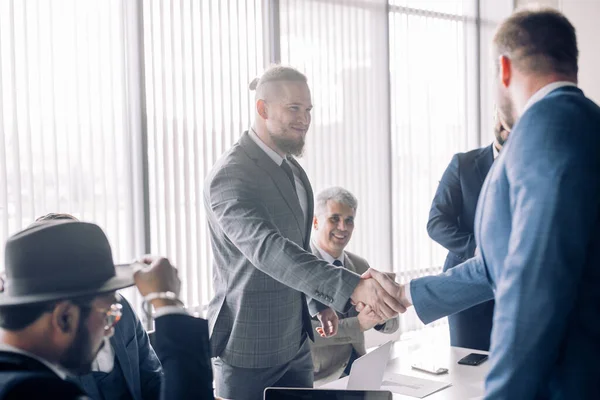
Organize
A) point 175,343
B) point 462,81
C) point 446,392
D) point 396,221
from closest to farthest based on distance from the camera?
point 175,343 < point 446,392 < point 396,221 < point 462,81

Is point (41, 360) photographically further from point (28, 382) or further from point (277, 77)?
point (277, 77)

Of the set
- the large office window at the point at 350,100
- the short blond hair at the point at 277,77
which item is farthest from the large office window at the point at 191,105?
the short blond hair at the point at 277,77

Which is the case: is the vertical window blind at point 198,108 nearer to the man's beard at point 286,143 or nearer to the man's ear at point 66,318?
the man's beard at point 286,143

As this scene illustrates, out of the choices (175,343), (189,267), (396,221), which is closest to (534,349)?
(175,343)

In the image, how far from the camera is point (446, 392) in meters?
2.11

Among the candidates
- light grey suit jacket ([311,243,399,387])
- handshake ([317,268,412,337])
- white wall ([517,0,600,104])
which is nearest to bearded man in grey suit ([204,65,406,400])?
handshake ([317,268,412,337])

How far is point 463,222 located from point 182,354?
2.42m

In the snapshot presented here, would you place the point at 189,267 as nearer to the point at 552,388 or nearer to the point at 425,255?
the point at 425,255

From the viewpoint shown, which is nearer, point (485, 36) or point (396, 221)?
point (396, 221)

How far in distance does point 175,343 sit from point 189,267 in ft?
9.62

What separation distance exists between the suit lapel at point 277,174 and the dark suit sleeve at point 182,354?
137cm

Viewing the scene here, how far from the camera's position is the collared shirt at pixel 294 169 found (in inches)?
102

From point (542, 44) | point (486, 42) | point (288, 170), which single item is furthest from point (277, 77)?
point (486, 42)

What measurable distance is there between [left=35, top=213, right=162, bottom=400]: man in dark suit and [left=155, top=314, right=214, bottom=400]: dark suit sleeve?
0.54 metres
